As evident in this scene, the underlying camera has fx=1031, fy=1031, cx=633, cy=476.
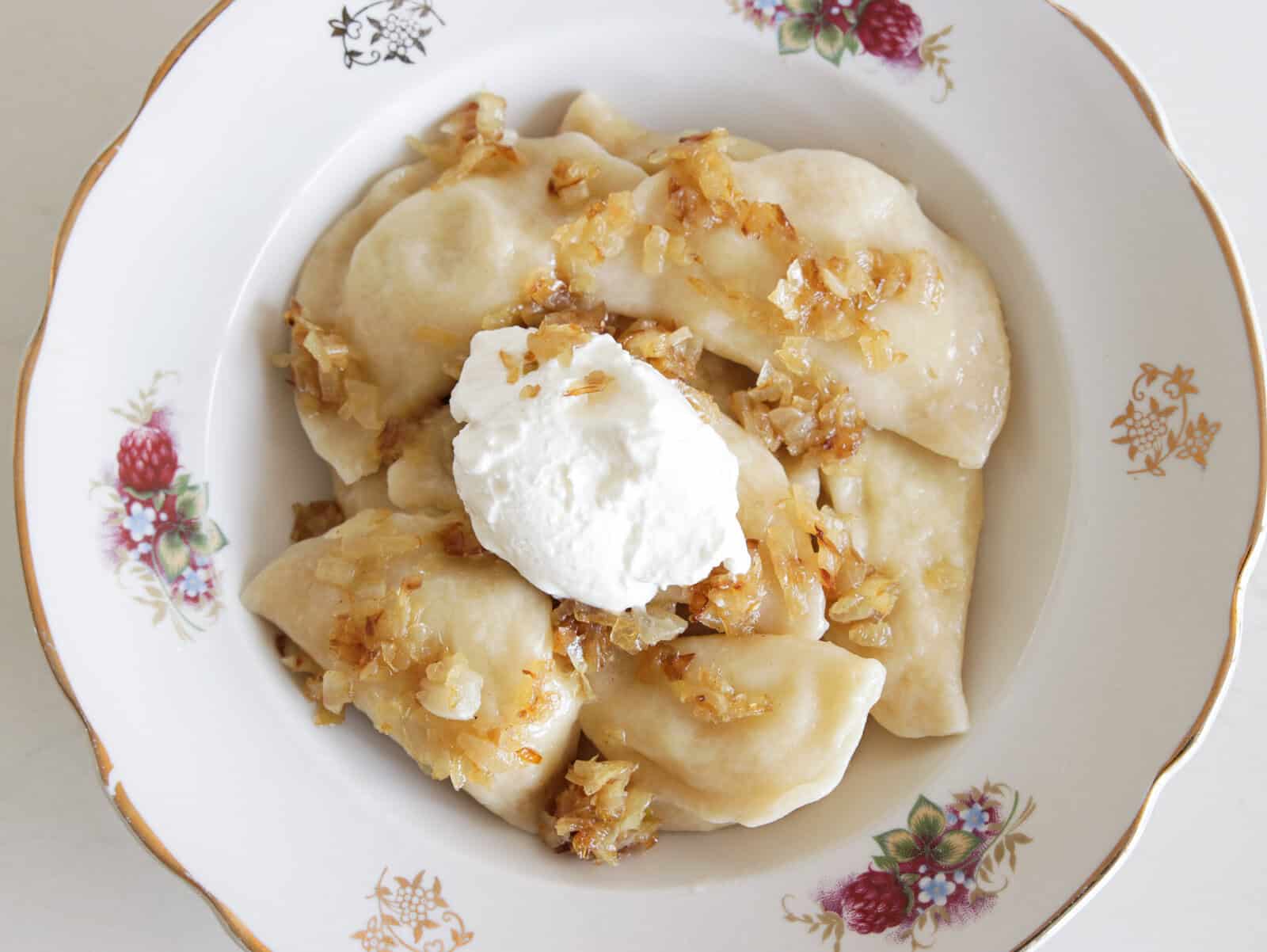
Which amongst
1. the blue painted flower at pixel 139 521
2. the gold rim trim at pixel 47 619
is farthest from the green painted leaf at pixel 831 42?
the blue painted flower at pixel 139 521

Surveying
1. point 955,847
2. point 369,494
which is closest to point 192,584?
point 369,494

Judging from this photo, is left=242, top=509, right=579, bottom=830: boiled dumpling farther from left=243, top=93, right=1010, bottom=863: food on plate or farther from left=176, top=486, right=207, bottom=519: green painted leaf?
left=176, top=486, right=207, bottom=519: green painted leaf

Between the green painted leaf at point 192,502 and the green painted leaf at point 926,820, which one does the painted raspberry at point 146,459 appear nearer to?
the green painted leaf at point 192,502

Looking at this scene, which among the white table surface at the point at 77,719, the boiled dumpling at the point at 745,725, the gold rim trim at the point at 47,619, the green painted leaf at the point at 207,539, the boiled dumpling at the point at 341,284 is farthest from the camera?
the white table surface at the point at 77,719

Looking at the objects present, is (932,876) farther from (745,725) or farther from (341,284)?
(341,284)

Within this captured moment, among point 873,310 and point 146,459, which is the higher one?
point 873,310
